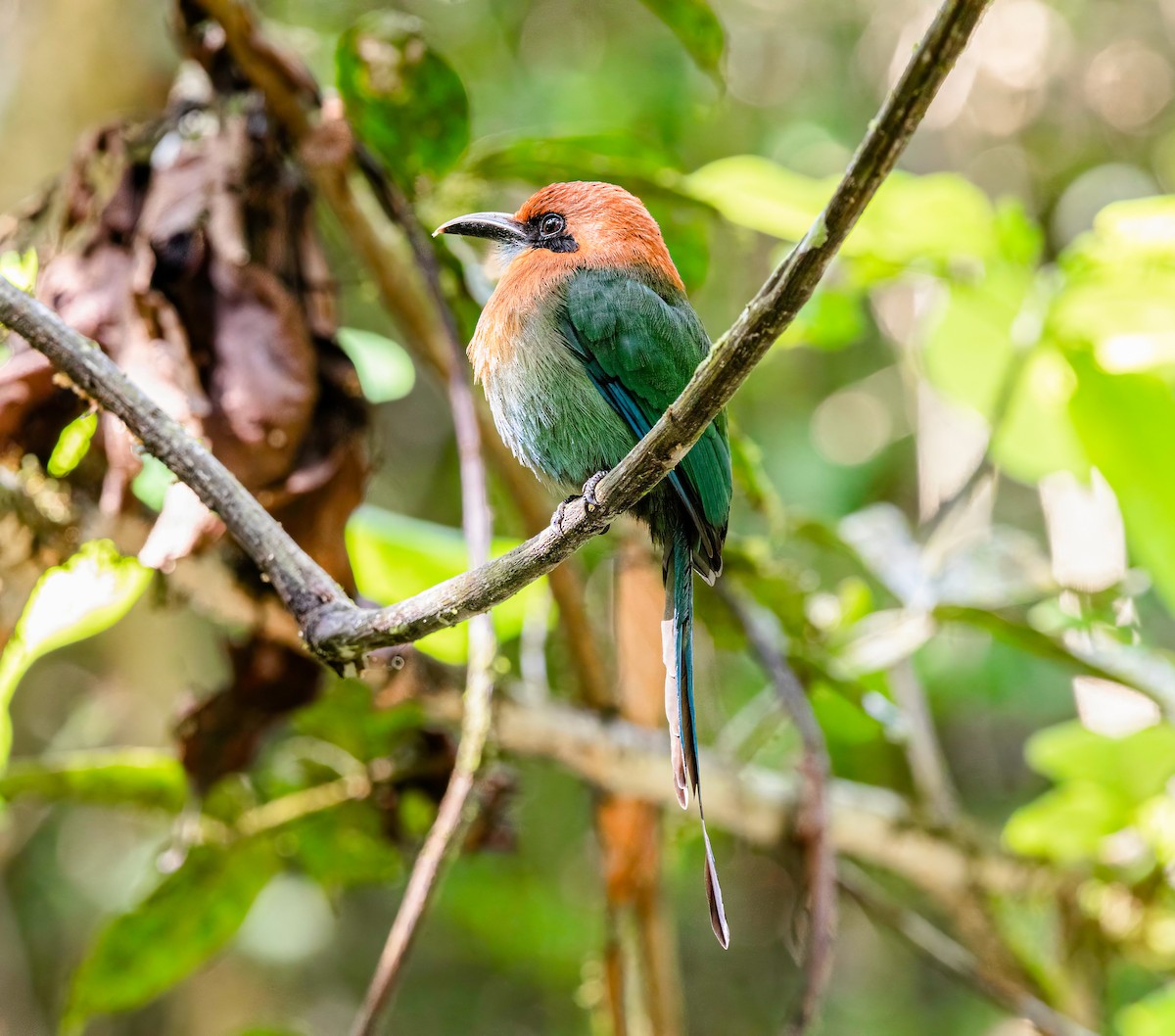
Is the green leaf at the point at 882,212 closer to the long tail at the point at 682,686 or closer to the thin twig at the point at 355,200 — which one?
the thin twig at the point at 355,200

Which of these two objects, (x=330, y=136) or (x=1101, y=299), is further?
(x=1101, y=299)

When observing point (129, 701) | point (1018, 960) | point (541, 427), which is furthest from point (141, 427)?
point (1018, 960)

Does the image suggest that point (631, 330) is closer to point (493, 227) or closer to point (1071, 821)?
point (493, 227)

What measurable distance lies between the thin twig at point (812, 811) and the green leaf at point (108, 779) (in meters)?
1.01

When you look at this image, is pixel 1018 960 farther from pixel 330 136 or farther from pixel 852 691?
pixel 330 136

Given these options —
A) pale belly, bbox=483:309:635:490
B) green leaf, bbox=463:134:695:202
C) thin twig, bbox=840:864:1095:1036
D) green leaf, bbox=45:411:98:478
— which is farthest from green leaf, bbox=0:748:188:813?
thin twig, bbox=840:864:1095:1036

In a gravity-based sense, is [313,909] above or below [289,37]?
below

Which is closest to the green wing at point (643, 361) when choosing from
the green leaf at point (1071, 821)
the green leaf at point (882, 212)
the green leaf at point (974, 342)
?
the green leaf at point (882, 212)

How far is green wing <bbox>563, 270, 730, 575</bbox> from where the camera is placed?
63.6 inches

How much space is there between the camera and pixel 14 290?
1.18 metres

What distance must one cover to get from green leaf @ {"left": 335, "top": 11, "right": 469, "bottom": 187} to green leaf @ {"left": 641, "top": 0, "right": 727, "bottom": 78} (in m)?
0.34

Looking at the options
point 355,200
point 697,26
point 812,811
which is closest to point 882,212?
point 697,26

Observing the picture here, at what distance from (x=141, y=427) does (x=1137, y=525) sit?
1.58 m

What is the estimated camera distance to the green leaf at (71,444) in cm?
153
